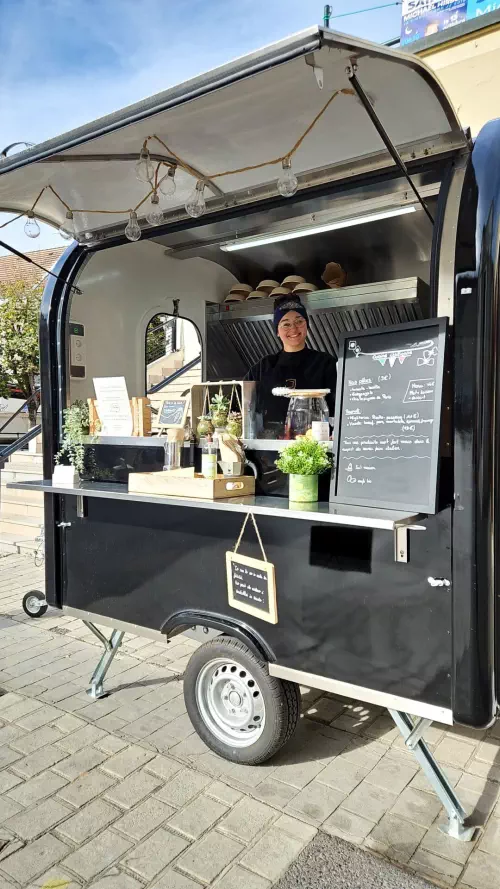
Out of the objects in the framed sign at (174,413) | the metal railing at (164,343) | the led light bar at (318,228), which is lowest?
the framed sign at (174,413)

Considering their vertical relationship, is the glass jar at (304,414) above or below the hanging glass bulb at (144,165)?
below

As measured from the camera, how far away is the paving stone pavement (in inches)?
94.9

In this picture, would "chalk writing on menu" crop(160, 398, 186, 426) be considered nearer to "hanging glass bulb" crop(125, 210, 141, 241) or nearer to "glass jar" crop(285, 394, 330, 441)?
"glass jar" crop(285, 394, 330, 441)

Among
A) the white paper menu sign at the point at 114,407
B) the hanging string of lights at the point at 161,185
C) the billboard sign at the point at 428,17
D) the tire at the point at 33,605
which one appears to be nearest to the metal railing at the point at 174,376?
the tire at the point at 33,605

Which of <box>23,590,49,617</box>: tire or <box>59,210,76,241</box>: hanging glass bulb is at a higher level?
<box>59,210,76,241</box>: hanging glass bulb

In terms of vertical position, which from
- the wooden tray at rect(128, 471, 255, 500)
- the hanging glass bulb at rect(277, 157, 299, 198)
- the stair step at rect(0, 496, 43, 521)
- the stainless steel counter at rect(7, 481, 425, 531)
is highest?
the hanging glass bulb at rect(277, 157, 299, 198)

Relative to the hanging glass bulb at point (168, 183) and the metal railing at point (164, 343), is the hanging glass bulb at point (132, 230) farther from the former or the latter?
the metal railing at point (164, 343)

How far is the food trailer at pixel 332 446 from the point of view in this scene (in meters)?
2.30

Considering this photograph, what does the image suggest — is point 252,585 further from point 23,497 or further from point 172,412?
point 23,497

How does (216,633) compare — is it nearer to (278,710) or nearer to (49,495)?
(278,710)

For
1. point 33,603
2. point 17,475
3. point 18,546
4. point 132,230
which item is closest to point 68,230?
point 132,230

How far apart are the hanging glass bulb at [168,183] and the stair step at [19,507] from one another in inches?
257

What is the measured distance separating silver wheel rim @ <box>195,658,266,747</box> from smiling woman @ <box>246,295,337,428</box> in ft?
5.88

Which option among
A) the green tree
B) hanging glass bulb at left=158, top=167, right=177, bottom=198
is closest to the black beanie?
hanging glass bulb at left=158, top=167, right=177, bottom=198
